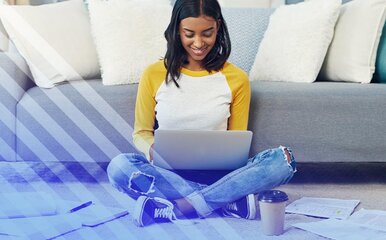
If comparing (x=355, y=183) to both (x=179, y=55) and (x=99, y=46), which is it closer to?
(x=179, y=55)

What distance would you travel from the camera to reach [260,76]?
92.2 inches

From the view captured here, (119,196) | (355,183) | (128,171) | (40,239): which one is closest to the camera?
(40,239)

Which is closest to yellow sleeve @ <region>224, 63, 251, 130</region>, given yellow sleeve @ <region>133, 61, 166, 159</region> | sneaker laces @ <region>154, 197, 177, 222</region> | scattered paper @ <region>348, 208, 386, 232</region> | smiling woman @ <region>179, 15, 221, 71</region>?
smiling woman @ <region>179, 15, 221, 71</region>

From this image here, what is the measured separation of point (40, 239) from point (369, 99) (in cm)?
126

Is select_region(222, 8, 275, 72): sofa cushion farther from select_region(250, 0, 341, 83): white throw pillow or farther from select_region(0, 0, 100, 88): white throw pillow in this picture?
select_region(0, 0, 100, 88): white throw pillow

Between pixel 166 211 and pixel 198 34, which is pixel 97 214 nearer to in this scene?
pixel 166 211

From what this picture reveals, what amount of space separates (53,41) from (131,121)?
0.56 m

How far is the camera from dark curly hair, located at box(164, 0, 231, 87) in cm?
179

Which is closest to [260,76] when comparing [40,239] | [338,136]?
[338,136]

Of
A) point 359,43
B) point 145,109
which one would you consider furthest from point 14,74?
point 359,43

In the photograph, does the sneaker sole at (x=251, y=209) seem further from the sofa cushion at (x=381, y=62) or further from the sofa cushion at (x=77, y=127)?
the sofa cushion at (x=381, y=62)

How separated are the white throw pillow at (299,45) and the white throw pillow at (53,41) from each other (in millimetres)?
Answer: 744

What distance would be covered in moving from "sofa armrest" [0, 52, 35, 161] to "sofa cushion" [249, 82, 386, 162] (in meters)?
0.90

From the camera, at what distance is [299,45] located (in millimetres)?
2268
